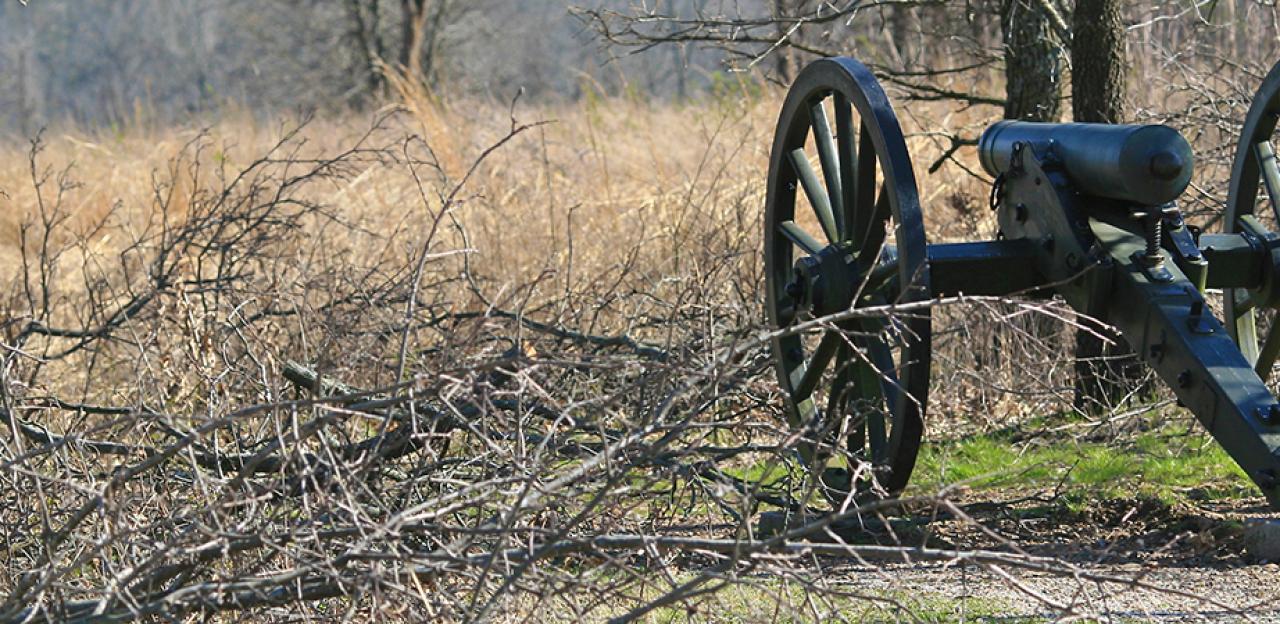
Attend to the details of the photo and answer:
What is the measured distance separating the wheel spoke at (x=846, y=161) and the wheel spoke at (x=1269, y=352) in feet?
4.48

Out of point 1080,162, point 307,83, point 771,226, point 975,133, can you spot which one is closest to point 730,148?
point 975,133

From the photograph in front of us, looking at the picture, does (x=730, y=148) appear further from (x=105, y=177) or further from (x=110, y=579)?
(x=110, y=579)

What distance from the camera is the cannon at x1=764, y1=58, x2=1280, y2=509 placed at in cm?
380

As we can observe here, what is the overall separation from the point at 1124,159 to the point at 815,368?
1246 millimetres

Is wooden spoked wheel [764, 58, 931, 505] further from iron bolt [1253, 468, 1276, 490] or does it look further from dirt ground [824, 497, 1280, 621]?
iron bolt [1253, 468, 1276, 490]

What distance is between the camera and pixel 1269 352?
16.3 feet

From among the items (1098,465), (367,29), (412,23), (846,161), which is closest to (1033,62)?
(1098,465)

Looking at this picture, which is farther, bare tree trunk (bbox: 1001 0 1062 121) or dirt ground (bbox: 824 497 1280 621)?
bare tree trunk (bbox: 1001 0 1062 121)

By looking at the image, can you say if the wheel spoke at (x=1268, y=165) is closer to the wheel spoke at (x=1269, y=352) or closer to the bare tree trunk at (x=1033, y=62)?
the wheel spoke at (x=1269, y=352)

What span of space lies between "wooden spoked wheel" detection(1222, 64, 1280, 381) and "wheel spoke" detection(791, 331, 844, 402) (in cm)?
122

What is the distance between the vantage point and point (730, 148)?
1106cm

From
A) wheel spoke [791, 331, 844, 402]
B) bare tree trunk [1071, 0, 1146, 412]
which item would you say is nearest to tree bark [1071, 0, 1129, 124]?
bare tree trunk [1071, 0, 1146, 412]

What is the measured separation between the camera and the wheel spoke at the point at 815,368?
187 inches

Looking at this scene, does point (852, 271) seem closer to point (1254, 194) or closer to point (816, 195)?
point (816, 195)
